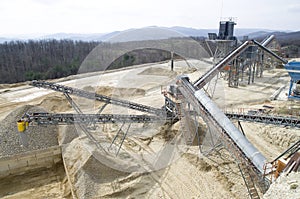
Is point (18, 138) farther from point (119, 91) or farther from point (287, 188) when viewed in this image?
point (119, 91)

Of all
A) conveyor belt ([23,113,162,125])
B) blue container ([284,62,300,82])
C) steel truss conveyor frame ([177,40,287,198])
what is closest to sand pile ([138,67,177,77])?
blue container ([284,62,300,82])

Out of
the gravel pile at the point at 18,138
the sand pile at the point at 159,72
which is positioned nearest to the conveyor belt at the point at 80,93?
the gravel pile at the point at 18,138

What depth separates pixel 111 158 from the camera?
34.5ft

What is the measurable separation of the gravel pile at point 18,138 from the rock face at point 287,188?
1129 cm

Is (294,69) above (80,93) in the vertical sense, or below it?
above

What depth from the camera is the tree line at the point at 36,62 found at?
105 feet

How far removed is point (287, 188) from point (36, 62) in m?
39.2

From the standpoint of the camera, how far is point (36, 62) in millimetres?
35656

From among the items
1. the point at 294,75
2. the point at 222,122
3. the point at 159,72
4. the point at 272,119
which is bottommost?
the point at 159,72

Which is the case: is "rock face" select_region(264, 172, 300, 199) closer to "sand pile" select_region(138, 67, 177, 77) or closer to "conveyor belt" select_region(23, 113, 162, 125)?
"conveyor belt" select_region(23, 113, 162, 125)

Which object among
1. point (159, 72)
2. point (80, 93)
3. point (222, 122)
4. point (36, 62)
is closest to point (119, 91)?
point (159, 72)

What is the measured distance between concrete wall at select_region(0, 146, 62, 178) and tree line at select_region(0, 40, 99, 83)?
23450mm

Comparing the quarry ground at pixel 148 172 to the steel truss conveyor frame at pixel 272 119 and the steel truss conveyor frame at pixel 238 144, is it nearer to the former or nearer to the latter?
the steel truss conveyor frame at pixel 238 144

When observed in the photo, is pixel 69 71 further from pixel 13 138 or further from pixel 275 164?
pixel 275 164
